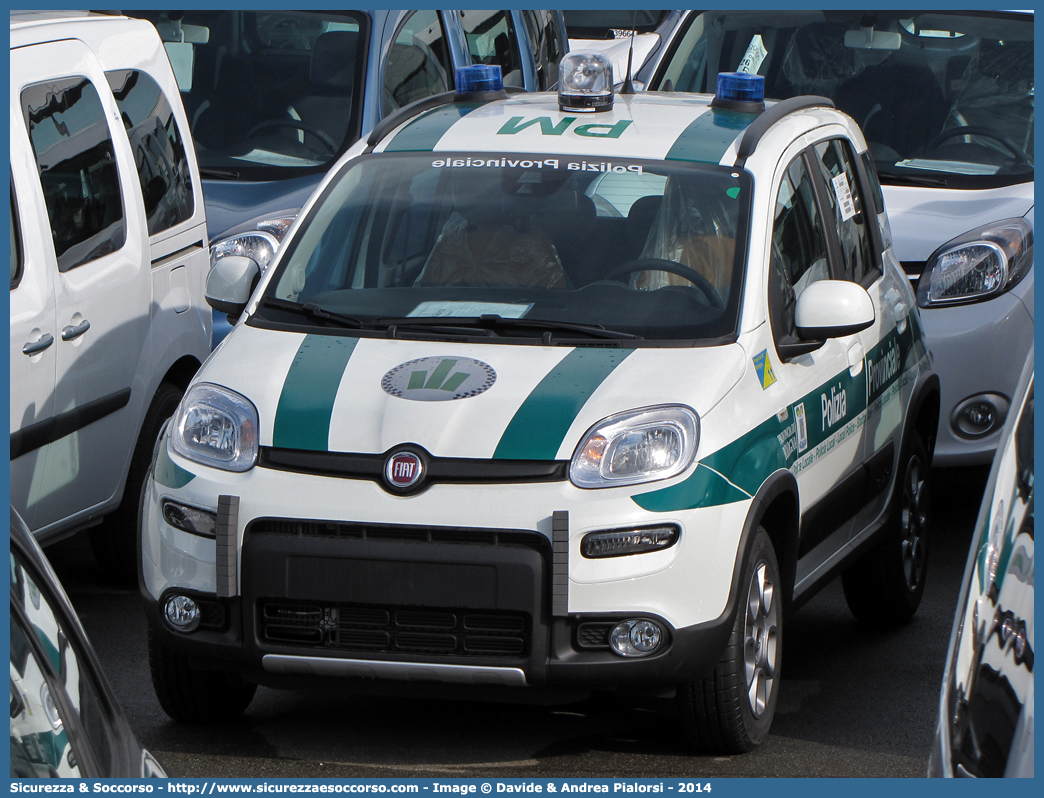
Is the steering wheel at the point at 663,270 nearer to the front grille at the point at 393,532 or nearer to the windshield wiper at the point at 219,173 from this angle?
the front grille at the point at 393,532

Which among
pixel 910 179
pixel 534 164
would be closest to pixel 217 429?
pixel 534 164

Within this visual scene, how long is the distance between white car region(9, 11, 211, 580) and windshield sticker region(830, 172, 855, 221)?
2504 millimetres

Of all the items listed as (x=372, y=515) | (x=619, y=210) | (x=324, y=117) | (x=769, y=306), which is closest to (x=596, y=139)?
(x=619, y=210)

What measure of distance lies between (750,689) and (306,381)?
1498mm

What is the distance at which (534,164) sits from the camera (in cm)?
531

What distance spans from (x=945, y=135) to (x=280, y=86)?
330cm

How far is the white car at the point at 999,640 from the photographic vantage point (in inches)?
77.7

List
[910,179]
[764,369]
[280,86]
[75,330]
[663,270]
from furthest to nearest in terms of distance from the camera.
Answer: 1. [280,86]
2. [910,179]
3. [75,330]
4. [663,270]
5. [764,369]

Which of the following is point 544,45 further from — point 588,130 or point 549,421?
point 549,421

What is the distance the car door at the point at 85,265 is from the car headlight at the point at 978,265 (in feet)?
10.7

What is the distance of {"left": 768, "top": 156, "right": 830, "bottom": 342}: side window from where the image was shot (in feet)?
16.4

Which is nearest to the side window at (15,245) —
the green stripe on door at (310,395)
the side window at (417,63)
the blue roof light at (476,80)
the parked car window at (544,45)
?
the green stripe on door at (310,395)

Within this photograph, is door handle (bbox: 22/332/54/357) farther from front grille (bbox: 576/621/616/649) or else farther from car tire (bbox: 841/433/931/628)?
car tire (bbox: 841/433/931/628)

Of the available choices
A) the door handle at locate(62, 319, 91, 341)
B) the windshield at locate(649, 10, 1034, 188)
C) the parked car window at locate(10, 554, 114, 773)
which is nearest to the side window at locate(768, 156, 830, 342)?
the door handle at locate(62, 319, 91, 341)
